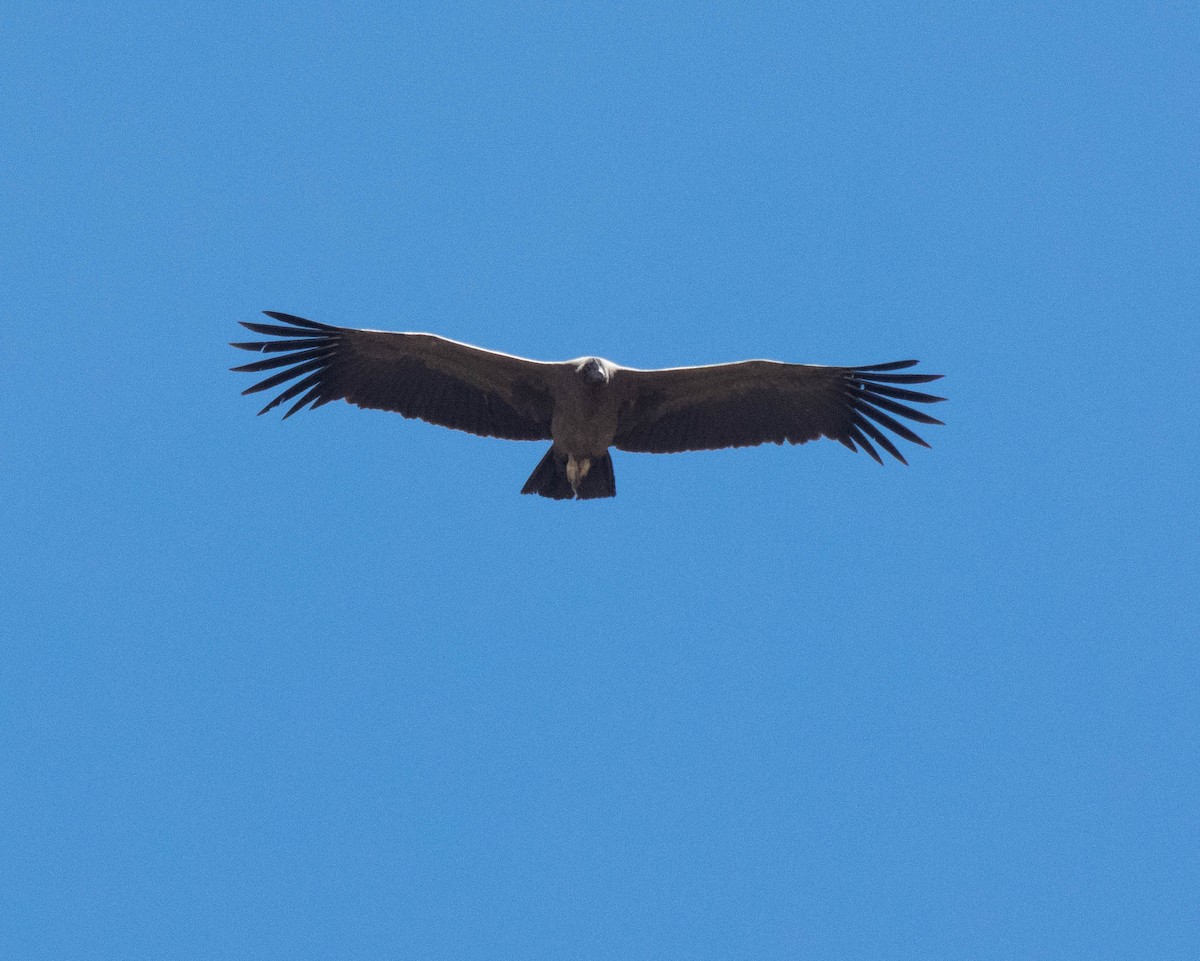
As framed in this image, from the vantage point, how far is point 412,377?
43.0 feet

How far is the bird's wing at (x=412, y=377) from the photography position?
1278cm

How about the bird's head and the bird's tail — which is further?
the bird's tail

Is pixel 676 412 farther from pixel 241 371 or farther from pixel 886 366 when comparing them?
pixel 241 371

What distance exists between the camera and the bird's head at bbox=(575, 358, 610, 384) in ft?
40.9

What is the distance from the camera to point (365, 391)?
13.0 m

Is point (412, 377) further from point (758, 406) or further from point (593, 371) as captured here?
point (758, 406)

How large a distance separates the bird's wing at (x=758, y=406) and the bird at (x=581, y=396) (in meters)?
0.01

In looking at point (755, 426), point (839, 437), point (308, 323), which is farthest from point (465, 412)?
point (839, 437)

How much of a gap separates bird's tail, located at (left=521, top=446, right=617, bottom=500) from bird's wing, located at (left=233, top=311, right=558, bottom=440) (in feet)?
1.05

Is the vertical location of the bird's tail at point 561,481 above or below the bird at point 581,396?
below

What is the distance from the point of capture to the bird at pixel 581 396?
12773 mm

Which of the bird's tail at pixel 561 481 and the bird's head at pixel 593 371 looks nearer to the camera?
the bird's head at pixel 593 371

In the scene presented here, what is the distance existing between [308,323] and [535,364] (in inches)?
86.9

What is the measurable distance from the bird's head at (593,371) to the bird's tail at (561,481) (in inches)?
36.2
